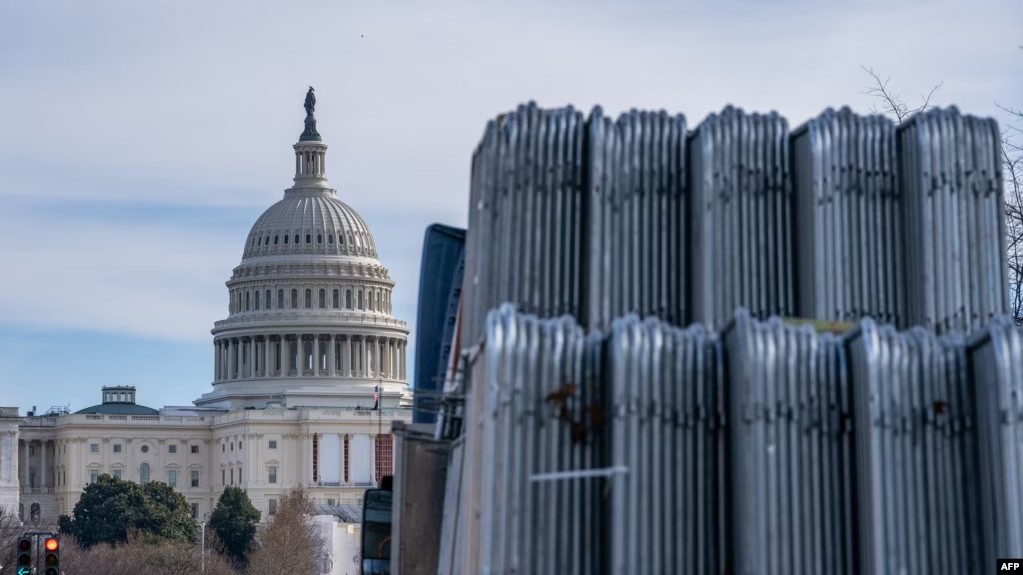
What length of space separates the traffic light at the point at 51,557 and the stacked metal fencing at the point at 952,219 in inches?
663

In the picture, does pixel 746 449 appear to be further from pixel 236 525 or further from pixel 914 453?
pixel 236 525

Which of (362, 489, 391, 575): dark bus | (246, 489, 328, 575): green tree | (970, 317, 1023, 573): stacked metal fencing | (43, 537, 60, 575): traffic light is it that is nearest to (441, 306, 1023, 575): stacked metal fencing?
(970, 317, 1023, 573): stacked metal fencing

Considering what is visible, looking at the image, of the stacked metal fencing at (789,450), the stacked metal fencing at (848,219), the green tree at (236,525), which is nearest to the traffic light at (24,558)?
the stacked metal fencing at (848,219)

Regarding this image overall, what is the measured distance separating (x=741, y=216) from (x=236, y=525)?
14382 cm

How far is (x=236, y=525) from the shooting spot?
16738cm

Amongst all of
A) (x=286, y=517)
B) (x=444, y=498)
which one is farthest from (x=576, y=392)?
(x=286, y=517)

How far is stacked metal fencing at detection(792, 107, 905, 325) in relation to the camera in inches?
1024

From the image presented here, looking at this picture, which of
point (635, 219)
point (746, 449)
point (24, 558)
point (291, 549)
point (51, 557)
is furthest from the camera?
point (291, 549)

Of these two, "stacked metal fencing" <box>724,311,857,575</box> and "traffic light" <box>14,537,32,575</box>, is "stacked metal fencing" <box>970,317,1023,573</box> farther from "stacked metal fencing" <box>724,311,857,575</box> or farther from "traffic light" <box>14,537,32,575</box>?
"traffic light" <box>14,537,32,575</box>

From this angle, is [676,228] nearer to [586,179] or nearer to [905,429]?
[586,179]

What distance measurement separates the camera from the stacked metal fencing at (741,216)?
2577 centimetres

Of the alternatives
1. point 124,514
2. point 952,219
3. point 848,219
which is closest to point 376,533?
point 848,219

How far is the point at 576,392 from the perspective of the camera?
23047 millimetres

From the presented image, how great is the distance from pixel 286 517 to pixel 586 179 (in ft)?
334
